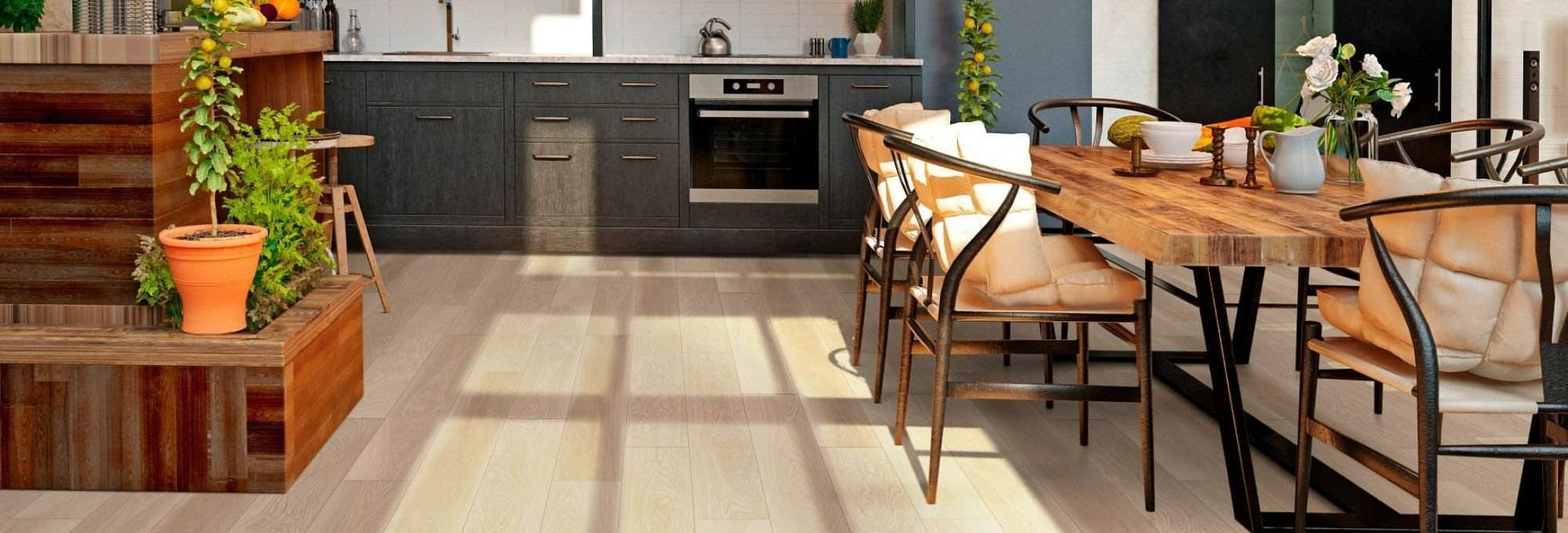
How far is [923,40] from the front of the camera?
6668 mm

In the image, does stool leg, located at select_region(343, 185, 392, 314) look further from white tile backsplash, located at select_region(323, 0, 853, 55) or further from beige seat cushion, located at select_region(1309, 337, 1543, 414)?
beige seat cushion, located at select_region(1309, 337, 1543, 414)

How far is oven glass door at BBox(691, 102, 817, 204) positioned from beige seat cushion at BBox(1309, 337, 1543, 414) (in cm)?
434

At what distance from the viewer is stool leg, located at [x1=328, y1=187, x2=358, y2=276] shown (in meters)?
4.78

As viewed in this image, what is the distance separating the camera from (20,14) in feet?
10.5

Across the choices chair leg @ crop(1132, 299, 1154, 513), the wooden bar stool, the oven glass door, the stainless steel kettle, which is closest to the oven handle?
the oven glass door

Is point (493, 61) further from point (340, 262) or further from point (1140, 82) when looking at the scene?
point (1140, 82)

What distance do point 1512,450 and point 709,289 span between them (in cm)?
380

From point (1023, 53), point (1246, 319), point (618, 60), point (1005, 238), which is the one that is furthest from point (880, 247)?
point (1023, 53)

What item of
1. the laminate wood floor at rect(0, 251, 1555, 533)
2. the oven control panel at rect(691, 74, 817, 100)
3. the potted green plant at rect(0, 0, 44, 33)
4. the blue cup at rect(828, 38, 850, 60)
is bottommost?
the laminate wood floor at rect(0, 251, 1555, 533)

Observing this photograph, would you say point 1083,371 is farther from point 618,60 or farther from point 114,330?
point 618,60

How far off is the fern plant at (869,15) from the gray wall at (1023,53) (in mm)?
546

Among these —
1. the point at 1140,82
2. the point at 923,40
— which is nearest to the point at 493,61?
the point at 923,40

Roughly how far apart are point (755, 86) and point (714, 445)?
3459 mm

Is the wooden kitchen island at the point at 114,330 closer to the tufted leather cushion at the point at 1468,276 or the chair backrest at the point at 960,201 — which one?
the chair backrest at the point at 960,201
